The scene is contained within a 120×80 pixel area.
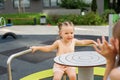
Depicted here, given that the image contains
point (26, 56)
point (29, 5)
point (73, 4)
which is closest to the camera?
point (26, 56)

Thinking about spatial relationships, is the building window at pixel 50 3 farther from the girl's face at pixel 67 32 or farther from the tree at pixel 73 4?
the girl's face at pixel 67 32

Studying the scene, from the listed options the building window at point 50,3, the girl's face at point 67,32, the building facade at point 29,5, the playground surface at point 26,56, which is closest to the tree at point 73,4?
the building facade at point 29,5

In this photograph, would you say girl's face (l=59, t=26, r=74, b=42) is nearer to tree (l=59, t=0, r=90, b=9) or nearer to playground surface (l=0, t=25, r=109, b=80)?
playground surface (l=0, t=25, r=109, b=80)

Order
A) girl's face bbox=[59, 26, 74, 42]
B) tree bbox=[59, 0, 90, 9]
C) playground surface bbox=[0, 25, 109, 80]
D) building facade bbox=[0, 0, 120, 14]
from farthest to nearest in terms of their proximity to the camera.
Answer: building facade bbox=[0, 0, 120, 14]
tree bbox=[59, 0, 90, 9]
playground surface bbox=[0, 25, 109, 80]
girl's face bbox=[59, 26, 74, 42]

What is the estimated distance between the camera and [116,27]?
168 centimetres

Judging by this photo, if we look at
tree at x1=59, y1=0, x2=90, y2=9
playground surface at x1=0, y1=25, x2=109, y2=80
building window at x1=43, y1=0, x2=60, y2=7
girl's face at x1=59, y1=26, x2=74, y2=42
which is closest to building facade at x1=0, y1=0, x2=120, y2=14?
building window at x1=43, y1=0, x2=60, y2=7

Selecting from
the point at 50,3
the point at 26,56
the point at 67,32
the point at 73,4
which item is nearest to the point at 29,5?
the point at 50,3

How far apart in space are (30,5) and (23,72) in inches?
754

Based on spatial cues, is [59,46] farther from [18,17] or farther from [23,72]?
[18,17]

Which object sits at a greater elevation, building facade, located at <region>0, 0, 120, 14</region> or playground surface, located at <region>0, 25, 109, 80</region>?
building facade, located at <region>0, 0, 120, 14</region>

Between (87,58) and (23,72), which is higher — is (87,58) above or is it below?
above

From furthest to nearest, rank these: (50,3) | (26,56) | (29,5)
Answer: (50,3), (29,5), (26,56)

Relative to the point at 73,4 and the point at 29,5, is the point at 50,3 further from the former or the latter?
the point at 73,4

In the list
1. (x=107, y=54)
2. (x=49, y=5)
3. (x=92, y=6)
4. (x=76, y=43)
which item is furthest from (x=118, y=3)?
(x=107, y=54)
